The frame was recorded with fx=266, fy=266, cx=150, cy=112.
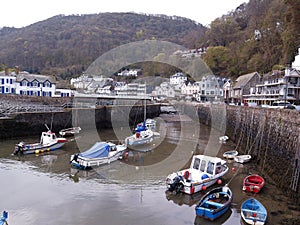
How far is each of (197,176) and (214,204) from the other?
3.06m

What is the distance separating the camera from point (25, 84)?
46500 mm

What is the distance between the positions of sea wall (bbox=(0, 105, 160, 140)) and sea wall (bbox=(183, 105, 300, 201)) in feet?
55.5

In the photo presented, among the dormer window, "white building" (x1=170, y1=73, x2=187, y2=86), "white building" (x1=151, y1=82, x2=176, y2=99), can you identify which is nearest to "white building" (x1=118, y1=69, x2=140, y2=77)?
"white building" (x1=151, y1=82, x2=176, y2=99)

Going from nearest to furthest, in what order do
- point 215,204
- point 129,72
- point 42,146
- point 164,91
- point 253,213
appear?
1. point 253,213
2. point 215,204
3. point 42,146
4. point 164,91
5. point 129,72

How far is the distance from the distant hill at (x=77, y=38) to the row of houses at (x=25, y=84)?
51252 millimetres

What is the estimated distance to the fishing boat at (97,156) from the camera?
17406 mm

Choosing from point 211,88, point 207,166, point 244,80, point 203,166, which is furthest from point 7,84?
point 211,88

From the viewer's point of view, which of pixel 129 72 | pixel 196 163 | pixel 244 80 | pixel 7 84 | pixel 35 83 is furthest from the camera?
pixel 129 72

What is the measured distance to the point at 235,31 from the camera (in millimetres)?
96625

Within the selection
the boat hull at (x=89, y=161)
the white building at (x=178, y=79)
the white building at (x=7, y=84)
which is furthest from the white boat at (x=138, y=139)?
the white building at (x=178, y=79)

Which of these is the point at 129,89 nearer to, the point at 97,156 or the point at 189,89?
the point at 189,89

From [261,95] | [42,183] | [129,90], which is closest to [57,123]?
[42,183]

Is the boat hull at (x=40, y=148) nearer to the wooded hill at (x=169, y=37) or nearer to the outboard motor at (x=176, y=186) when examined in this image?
the outboard motor at (x=176, y=186)

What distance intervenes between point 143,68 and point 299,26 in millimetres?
83668
